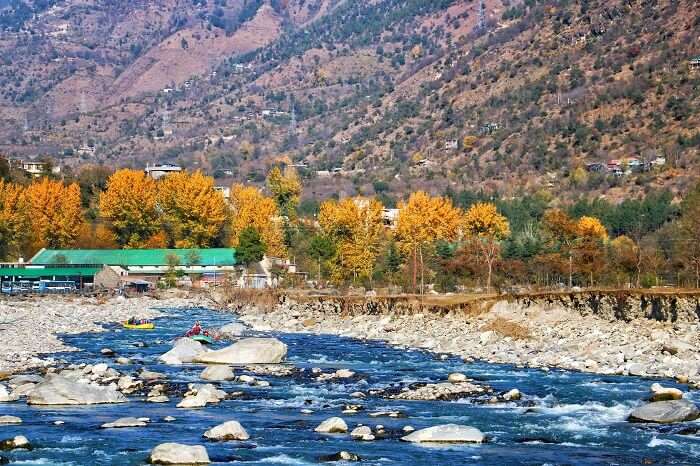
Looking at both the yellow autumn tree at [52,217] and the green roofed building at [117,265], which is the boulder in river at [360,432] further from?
the yellow autumn tree at [52,217]

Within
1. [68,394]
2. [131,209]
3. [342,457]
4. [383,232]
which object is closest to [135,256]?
[131,209]

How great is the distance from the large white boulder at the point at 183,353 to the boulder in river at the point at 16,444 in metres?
19.1

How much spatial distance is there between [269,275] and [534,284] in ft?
129

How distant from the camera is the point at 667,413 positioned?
1367 inches

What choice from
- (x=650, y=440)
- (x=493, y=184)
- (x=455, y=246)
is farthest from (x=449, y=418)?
(x=493, y=184)

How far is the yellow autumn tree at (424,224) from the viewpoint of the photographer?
113 m

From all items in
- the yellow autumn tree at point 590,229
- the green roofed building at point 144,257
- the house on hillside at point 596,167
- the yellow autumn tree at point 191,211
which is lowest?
the green roofed building at point 144,257

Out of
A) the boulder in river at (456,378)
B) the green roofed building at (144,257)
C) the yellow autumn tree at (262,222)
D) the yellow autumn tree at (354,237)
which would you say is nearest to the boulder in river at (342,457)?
the boulder in river at (456,378)

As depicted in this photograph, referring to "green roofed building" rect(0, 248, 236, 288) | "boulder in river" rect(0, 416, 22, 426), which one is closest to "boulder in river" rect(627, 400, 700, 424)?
"boulder in river" rect(0, 416, 22, 426)

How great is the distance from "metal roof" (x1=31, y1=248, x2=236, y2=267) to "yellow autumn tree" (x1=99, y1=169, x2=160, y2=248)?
734 centimetres

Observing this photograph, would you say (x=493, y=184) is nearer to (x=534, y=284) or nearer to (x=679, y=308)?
(x=534, y=284)

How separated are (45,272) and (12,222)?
37.9 feet

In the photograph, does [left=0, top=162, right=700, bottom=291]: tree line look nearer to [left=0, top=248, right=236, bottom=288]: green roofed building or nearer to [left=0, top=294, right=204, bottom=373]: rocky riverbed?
[left=0, top=248, right=236, bottom=288]: green roofed building

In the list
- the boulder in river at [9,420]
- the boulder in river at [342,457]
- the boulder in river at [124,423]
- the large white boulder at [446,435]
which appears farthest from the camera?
the boulder in river at [9,420]
